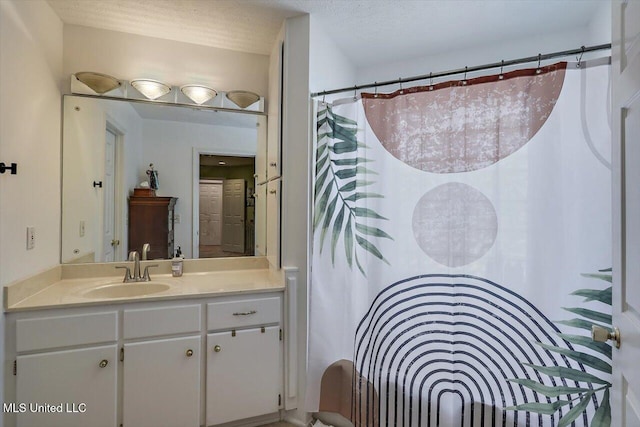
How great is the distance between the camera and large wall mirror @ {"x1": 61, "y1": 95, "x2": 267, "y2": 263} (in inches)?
80.7

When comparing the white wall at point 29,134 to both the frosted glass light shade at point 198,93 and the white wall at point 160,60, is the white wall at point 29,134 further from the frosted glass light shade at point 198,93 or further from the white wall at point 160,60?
the frosted glass light shade at point 198,93

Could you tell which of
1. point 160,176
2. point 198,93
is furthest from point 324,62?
point 160,176

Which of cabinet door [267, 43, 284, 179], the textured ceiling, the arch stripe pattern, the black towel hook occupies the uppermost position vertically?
the textured ceiling

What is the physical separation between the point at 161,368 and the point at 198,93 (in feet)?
5.72

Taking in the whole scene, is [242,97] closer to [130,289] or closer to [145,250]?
[145,250]

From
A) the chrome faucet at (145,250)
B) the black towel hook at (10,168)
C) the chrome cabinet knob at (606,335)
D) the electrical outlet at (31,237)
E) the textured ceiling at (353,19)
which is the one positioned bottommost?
the chrome cabinet knob at (606,335)

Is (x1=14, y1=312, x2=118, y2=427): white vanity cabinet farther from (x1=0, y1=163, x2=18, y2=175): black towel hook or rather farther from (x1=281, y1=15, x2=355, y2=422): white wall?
(x1=281, y1=15, x2=355, y2=422): white wall

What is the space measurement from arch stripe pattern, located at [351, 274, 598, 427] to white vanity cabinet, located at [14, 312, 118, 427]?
128 cm

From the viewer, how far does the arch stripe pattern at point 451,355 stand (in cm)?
139

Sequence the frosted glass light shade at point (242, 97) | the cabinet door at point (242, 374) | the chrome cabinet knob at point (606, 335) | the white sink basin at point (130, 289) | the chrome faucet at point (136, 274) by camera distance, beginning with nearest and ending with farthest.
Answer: the chrome cabinet knob at point (606, 335), the cabinet door at point (242, 374), the white sink basin at point (130, 289), the chrome faucet at point (136, 274), the frosted glass light shade at point (242, 97)

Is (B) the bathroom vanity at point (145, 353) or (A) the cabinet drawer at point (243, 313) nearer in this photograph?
(B) the bathroom vanity at point (145, 353)
